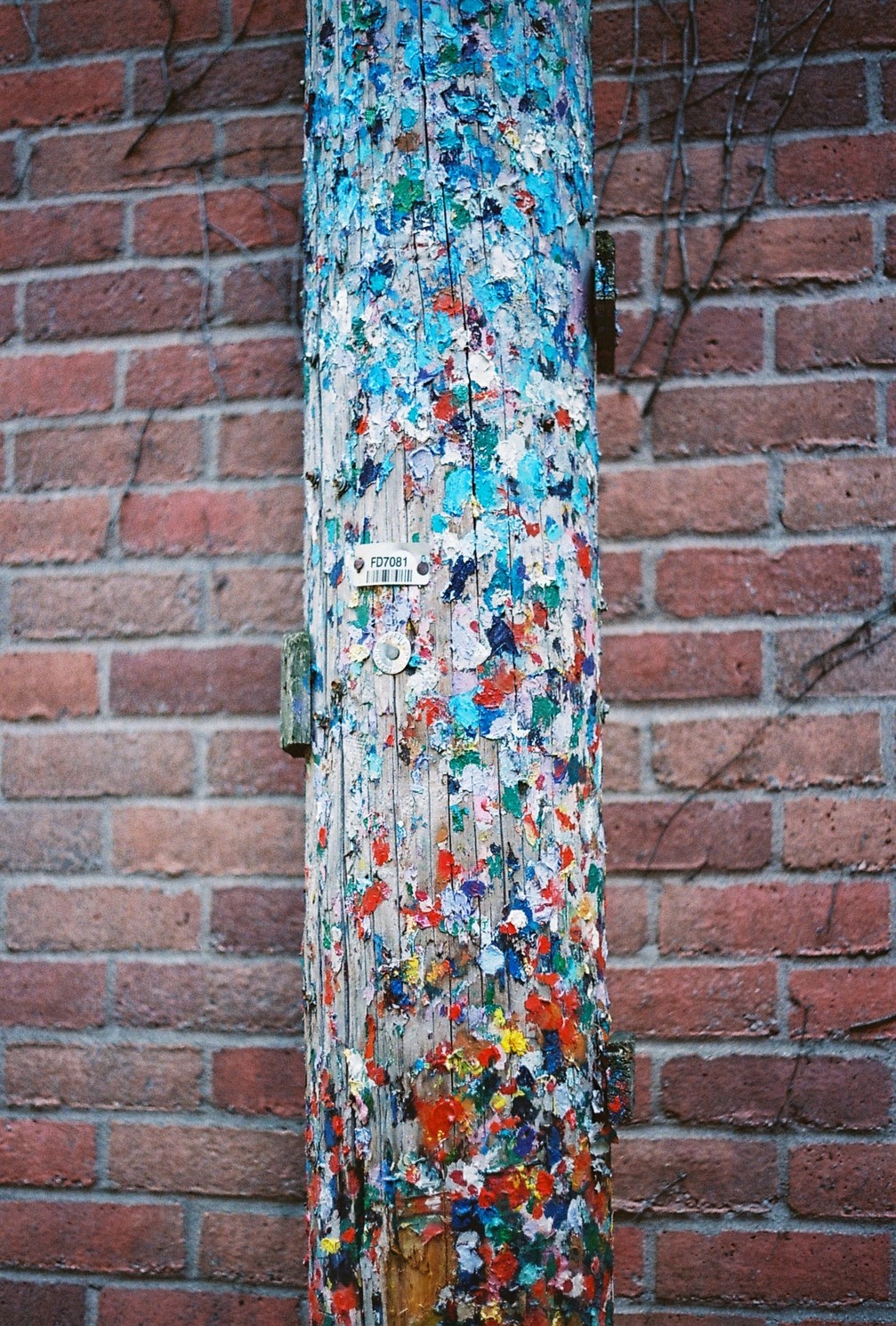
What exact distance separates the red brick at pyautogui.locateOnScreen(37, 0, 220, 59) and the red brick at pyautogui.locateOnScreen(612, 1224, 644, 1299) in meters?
1.66

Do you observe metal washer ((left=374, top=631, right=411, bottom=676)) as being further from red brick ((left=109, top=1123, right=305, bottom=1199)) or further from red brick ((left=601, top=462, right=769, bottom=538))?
red brick ((left=109, top=1123, right=305, bottom=1199))

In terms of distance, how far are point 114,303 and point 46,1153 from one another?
3.75ft

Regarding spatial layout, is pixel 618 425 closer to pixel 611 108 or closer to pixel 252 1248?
pixel 611 108

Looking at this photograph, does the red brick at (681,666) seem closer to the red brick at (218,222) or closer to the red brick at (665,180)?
the red brick at (665,180)

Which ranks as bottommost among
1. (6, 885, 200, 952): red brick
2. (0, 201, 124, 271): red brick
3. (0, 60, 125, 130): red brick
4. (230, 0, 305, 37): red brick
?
(6, 885, 200, 952): red brick

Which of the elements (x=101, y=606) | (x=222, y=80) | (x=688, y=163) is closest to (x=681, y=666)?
(x=688, y=163)

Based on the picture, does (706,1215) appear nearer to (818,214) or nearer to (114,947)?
(114,947)

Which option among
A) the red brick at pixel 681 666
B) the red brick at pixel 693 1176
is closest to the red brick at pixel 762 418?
the red brick at pixel 681 666

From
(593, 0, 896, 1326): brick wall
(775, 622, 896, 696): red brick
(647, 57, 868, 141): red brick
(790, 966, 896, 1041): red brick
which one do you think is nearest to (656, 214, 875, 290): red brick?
(593, 0, 896, 1326): brick wall

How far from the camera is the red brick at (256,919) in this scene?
1250 millimetres

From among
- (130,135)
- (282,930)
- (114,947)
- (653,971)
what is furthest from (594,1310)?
(130,135)

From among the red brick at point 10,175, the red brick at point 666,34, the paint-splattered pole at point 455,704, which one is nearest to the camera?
the paint-splattered pole at point 455,704

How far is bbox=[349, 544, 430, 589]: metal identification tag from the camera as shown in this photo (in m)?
0.70

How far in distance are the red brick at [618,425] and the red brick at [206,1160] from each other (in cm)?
96
